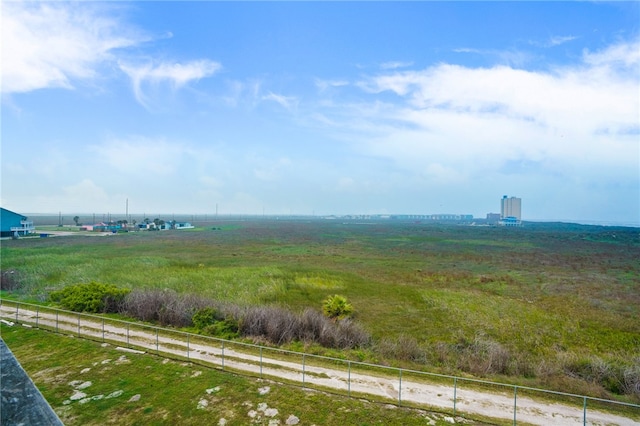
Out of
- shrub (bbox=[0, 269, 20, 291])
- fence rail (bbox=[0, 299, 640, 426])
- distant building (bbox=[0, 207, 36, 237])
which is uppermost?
distant building (bbox=[0, 207, 36, 237])

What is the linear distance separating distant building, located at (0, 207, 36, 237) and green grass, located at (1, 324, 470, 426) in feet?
319

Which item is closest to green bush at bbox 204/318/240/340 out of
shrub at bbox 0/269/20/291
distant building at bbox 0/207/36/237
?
shrub at bbox 0/269/20/291

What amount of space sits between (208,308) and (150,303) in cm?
524

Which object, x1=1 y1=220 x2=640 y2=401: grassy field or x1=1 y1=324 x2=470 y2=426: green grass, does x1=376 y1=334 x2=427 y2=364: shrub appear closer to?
x1=1 y1=220 x2=640 y2=401: grassy field

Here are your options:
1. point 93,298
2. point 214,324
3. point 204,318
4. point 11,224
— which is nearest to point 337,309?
point 214,324

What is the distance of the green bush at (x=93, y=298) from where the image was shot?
30.7 metres

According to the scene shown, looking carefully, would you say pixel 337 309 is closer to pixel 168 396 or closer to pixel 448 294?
pixel 448 294

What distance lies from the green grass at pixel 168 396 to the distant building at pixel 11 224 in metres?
97.2

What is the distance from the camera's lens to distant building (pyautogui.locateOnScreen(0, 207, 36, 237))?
94250mm

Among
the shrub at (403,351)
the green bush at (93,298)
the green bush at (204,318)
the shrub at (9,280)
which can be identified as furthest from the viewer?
the shrub at (9,280)

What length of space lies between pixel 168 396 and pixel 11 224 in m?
110

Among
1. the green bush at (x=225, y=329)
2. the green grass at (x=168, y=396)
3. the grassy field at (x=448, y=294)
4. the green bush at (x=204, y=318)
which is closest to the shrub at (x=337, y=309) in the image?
the grassy field at (x=448, y=294)

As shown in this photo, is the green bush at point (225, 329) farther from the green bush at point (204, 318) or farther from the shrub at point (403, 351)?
the shrub at point (403, 351)

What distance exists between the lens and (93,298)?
102 feet
